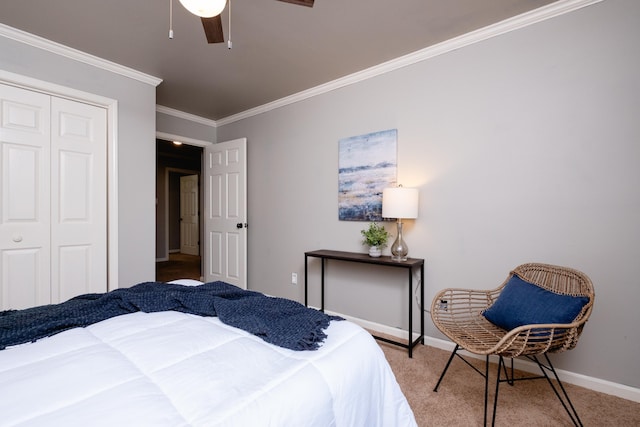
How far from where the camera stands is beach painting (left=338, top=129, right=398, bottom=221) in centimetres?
275

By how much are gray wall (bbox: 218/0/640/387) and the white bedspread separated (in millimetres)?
1548

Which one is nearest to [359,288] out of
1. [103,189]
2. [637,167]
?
[637,167]

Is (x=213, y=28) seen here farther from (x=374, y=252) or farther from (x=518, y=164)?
(x=518, y=164)

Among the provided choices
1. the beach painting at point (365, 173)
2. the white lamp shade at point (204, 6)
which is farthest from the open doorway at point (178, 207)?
the white lamp shade at point (204, 6)

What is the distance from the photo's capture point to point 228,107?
3.80m

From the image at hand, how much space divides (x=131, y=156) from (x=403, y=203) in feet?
8.39

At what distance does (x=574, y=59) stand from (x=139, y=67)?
11.3ft

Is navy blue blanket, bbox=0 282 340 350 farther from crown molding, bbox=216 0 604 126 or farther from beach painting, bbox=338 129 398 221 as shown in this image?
crown molding, bbox=216 0 604 126

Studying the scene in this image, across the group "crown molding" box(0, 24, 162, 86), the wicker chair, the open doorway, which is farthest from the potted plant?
the open doorway

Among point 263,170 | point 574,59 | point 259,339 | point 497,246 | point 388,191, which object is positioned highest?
point 574,59

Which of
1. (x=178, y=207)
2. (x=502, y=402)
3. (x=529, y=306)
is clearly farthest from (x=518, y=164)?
(x=178, y=207)

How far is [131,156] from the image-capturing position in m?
2.91

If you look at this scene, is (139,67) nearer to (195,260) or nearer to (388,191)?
(388,191)

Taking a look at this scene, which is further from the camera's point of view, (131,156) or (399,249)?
(131,156)
